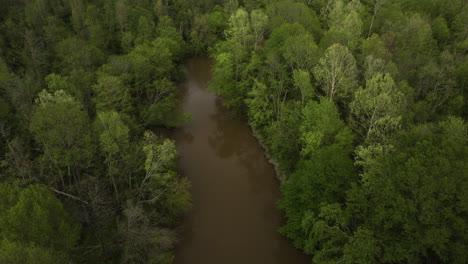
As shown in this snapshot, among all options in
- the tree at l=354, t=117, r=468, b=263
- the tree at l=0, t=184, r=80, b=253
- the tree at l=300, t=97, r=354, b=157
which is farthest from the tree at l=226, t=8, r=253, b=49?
the tree at l=0, t=184, r=80, b=253

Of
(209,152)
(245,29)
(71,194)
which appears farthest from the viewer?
(245,29)

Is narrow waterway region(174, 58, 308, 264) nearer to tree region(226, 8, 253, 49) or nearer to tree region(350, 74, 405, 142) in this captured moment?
tree region(226, 8, 253, 49)

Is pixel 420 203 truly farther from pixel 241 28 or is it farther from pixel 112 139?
pixel 241 28

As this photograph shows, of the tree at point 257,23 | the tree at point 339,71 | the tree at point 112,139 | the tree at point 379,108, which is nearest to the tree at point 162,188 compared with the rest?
the tree at point 112,139

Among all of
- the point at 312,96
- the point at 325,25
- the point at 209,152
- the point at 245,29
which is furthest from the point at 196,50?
the point at 312,96

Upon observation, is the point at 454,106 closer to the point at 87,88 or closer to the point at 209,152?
the point at 209,152

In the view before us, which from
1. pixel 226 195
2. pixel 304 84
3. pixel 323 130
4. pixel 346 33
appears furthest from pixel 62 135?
pixel 346 33
